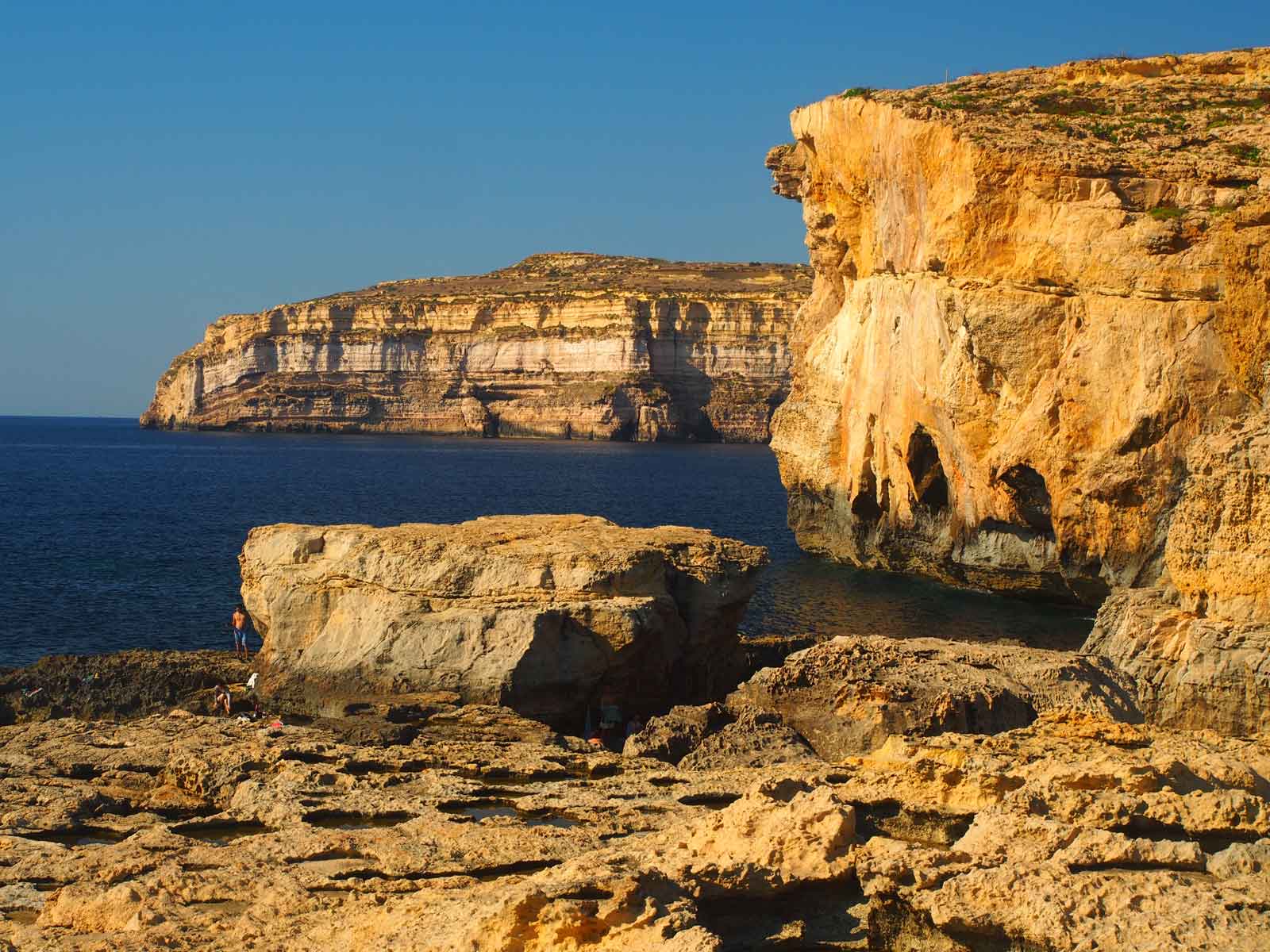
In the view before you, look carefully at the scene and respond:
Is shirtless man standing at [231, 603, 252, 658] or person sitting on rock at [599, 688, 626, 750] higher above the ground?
shirtless man standing at [231, 603, 252, 658]

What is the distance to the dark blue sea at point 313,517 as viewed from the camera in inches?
1165

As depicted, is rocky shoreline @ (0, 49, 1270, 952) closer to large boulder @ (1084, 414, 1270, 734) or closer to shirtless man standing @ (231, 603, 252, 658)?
large boulder @ (1084, 414, 1270, 734)

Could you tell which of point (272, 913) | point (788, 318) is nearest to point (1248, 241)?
point (272, 913)

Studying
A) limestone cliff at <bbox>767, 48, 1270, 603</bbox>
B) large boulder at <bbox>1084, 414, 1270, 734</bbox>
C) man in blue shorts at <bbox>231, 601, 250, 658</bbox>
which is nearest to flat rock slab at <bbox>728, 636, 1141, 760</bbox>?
large boulder at <bbox>1084, 414, 1270, 734</bbox>

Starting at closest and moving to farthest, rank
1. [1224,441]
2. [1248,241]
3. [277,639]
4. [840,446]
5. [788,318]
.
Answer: [1224,441]
[277,639]
[1248,241]
[840,446]
[788,318]

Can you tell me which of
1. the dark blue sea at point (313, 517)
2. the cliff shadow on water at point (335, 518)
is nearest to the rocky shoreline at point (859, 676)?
the cliff shadow on water at point (335, 518)

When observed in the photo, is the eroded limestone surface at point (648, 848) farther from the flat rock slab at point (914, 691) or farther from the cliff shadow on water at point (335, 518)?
the cliff shadow on water at point (335, 518)

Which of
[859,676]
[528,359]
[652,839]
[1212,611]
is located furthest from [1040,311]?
[528,359]

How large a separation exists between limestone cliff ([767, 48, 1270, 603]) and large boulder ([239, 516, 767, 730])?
9.68 m

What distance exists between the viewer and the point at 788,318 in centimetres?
12156

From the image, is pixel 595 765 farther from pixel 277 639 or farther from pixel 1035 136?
pixel 1035 136

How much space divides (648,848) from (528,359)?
386 ft

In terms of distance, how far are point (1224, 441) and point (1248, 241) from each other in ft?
34.5

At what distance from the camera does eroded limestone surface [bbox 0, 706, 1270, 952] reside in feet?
28.3
